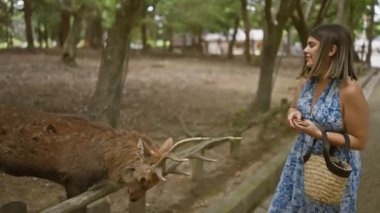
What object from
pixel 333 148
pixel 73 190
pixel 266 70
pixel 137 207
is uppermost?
pixel 333 148

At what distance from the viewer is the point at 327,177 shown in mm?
2977

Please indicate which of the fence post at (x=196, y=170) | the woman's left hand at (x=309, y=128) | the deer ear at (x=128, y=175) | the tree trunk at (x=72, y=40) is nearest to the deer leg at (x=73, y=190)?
the deer ear at (x=128, y=175)

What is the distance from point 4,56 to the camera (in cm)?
1906

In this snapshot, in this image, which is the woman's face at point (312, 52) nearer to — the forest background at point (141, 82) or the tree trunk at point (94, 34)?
the forest background at point (141, 82)

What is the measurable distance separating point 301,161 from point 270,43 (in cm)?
676

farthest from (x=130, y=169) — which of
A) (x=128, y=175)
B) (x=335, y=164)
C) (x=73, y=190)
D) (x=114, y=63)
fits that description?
(x=114, y=63)

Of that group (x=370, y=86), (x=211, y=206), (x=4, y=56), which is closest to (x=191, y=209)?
(x=211, y=206)

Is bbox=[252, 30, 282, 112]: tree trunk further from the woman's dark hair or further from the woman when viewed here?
the woman's dark hair

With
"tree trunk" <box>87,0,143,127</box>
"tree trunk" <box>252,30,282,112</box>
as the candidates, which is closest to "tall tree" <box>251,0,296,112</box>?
"tree trunk" <box>252,30,282,112</box>

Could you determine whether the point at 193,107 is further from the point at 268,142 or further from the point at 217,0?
the point at 217,0

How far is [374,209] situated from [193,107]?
20.7 ft

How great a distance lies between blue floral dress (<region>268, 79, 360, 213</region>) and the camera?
308 cm

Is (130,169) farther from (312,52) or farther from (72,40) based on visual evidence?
(72,40)

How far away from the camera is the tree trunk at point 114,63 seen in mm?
6672
